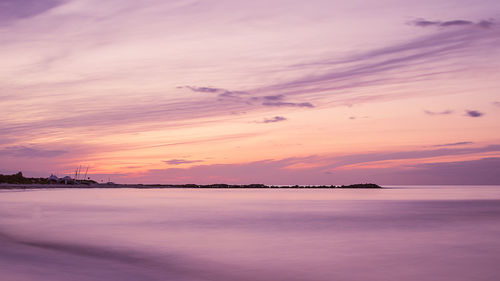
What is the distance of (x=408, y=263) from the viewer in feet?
59.9

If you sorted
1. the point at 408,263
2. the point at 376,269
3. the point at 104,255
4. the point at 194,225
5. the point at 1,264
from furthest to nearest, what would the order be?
the point at 194,225
the point at 104,255
the point at 408,263
the point at 376,269
the point at 1,264

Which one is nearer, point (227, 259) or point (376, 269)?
point (376, 269)

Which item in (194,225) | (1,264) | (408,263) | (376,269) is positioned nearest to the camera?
(1,264)

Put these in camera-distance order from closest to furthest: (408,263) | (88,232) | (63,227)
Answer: (408,263) < (88,232) < (63,227)

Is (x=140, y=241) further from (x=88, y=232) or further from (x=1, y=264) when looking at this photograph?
(x=1, y=264)

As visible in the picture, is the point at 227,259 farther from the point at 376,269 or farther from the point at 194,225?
the point at 194,225

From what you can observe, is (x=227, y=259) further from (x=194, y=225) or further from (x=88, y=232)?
(x=194, y=225)

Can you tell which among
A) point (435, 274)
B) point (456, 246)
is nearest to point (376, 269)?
point (435, 274)

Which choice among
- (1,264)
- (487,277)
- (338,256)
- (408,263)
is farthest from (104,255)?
(487,277)

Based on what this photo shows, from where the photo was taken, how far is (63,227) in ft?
102

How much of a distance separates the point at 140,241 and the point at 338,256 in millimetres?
10307

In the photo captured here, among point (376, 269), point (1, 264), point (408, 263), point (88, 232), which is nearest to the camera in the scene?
point (1, 264)

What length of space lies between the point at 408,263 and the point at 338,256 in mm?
2887

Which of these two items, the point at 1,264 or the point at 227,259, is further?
the point at 227,259
